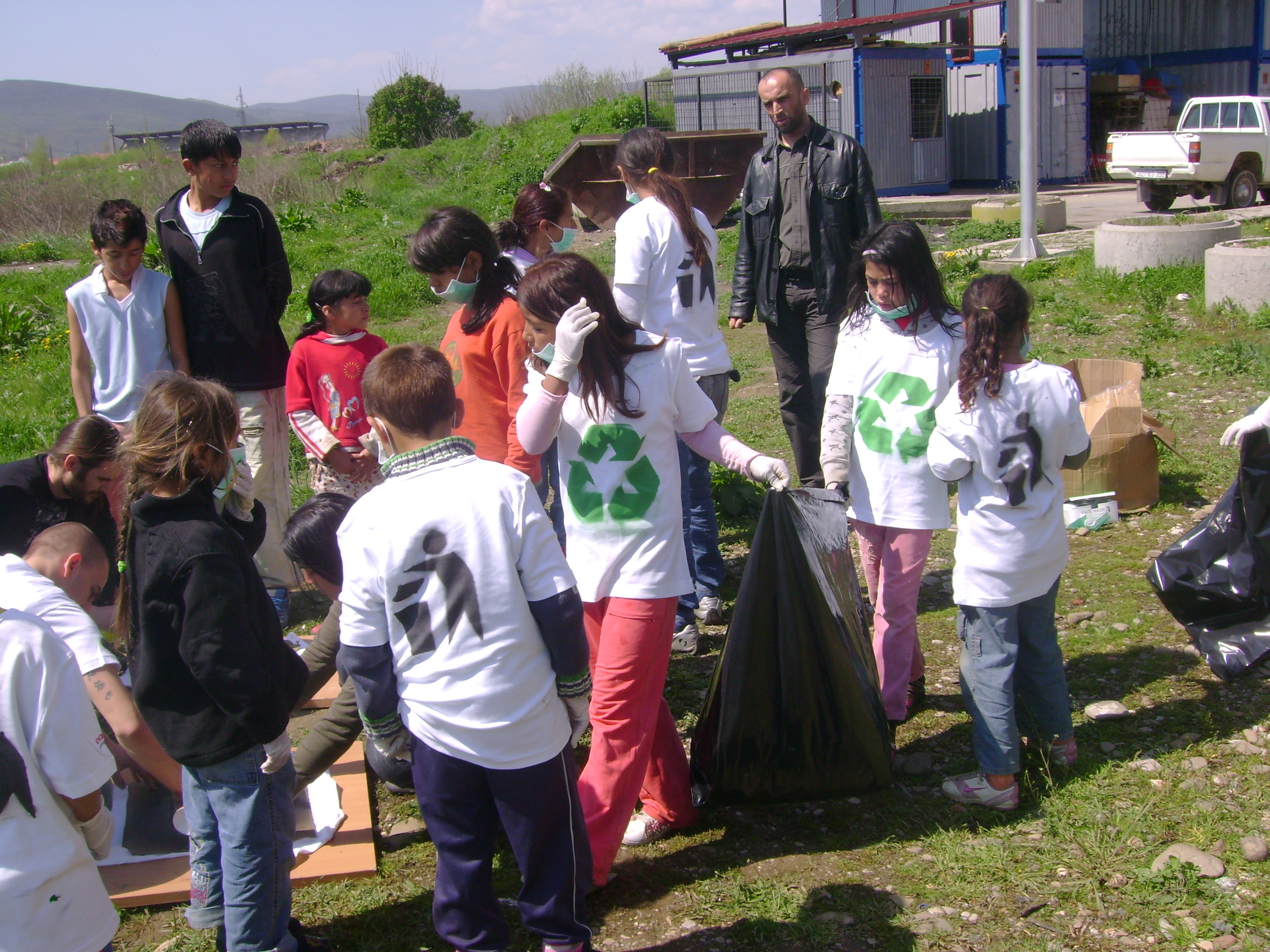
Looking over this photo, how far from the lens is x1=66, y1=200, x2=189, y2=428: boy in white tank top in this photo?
418 cm

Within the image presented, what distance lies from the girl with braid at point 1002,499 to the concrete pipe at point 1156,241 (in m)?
7.59

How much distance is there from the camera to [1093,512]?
4977mm

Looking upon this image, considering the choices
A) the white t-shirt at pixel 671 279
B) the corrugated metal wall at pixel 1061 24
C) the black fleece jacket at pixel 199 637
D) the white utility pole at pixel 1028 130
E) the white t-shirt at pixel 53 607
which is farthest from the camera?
the corrugated metal wall at pixel 1061 24

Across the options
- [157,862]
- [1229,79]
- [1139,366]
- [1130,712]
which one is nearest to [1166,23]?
[1229,79]

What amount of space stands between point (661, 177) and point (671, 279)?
39cm

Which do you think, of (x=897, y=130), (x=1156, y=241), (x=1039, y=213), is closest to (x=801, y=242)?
(x=1156, y=241)

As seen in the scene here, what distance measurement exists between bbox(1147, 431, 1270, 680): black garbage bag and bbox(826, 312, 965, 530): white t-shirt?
102 cm

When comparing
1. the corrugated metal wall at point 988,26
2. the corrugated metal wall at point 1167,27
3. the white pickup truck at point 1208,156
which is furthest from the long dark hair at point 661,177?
the corrugated metal wall at point 1167,27

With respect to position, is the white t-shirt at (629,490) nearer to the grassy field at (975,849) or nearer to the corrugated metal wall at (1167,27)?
the grassy field at (975,849)

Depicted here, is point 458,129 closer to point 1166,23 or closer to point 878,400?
point 1166,23

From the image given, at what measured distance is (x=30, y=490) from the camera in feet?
10.4

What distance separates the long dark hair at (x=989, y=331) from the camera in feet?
9.28

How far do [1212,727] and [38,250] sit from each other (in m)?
19.7

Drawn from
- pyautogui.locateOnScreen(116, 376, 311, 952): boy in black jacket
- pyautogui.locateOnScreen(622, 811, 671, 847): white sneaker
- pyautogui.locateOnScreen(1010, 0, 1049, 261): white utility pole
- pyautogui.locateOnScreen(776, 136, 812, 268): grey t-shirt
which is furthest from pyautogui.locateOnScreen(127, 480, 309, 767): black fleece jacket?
pyautogui.locateOnScreen(1010, 0, 1049, 261): white utility pole
